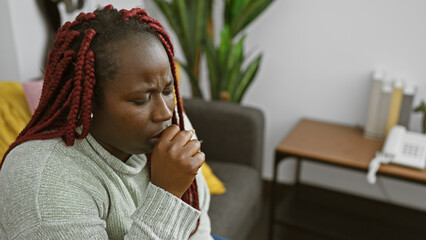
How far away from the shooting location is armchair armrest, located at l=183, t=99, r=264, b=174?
1.88 meters

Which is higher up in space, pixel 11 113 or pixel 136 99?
pixel 136 99

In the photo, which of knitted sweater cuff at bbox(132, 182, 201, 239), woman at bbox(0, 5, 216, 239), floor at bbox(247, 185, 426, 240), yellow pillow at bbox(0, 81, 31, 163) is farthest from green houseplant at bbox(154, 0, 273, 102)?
knitted sweater cuff at bbox(132, 182, 201, 239)

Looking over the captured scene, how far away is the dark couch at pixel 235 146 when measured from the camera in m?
1.79

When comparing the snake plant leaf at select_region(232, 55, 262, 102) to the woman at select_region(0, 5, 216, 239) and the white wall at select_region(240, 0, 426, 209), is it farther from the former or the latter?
the woman at select_region(0, 5, 216, 239)

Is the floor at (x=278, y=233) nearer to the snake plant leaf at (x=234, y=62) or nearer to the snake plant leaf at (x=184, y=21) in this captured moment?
the snake plant leaf at (x=234, y=62)

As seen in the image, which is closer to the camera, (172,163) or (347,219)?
(172,163)

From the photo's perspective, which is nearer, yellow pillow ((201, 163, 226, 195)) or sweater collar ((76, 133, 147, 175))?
sweater collar ((76, 133, 147, 175))

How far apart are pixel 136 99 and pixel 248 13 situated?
1469mm

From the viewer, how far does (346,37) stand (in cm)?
217

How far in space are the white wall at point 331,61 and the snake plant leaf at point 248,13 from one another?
230 millimetres

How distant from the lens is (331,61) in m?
2.23

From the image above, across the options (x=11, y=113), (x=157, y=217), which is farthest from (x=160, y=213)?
(x=11, y=113)

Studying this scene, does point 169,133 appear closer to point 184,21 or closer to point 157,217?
point 157,217

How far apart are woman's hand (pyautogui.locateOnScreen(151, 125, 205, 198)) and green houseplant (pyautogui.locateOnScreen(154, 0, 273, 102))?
1.31 meters
